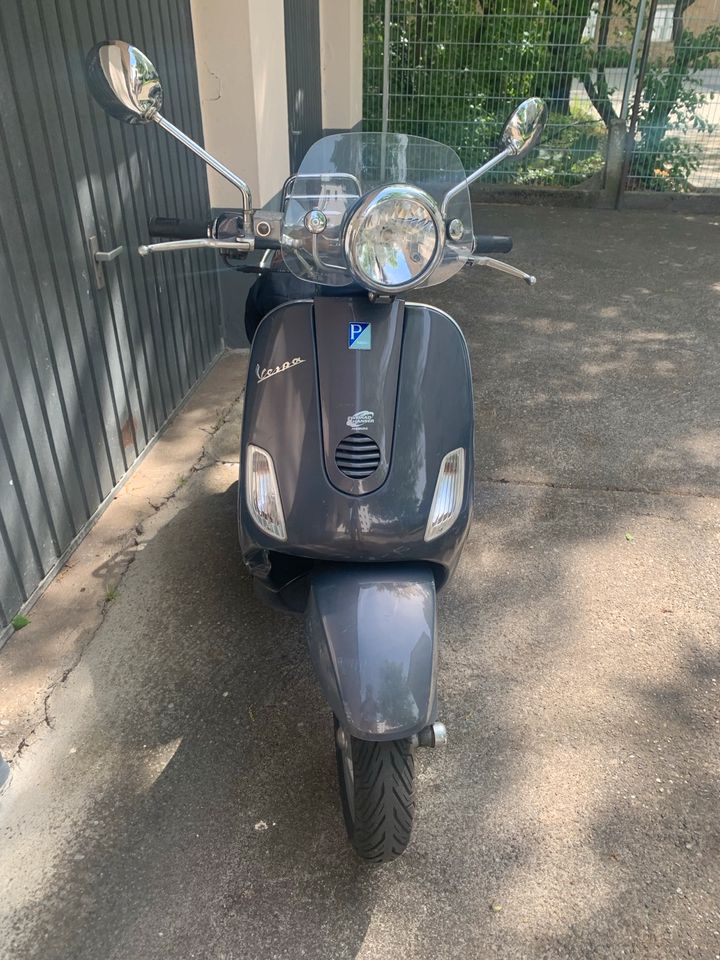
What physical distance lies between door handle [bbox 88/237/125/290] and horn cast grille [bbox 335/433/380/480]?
161 centimetres

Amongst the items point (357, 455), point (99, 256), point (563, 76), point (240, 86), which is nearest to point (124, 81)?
point (357, 455)

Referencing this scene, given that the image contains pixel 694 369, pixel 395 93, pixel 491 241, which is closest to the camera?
Result: pixel 491 241

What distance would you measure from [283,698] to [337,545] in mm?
713

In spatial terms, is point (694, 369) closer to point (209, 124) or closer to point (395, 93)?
point (209, 124)

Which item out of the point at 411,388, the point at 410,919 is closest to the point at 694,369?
the point at 411,388

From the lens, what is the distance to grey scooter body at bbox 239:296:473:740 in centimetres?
168

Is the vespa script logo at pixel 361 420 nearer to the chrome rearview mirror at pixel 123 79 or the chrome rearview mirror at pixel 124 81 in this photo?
the chrome rearview mirror at pixel 124 81

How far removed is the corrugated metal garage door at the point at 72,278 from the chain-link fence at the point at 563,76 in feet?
14.9

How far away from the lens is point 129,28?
3.17 m

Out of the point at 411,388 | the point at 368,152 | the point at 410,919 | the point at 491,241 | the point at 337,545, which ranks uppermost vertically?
the point at 368,152

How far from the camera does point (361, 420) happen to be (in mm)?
1901

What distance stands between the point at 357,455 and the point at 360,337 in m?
0.31

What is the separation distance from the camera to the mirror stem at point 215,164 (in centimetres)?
177

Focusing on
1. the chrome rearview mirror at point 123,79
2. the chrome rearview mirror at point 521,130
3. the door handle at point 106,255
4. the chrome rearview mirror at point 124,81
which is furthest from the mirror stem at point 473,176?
the door handle at point 106,255
